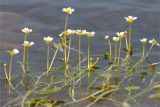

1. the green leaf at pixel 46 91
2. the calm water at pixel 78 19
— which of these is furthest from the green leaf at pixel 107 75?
the calm water at pixel 78 19

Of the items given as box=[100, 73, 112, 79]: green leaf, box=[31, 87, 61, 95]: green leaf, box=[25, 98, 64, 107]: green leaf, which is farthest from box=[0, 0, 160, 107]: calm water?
box=[25, 98, 64, 107]: green leaf

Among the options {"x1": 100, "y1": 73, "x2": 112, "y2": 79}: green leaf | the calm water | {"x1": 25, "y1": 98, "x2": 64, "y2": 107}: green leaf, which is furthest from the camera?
the calm water

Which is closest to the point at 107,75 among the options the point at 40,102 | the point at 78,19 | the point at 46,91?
the point at 46,91

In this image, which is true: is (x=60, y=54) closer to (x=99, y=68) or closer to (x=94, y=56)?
(x=94, y=56)

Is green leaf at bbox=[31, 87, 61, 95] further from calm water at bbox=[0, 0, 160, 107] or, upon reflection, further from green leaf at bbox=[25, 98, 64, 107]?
calm water at bbox=[0, 0, 160, 107]

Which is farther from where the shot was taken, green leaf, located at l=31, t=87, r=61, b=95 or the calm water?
the calm water

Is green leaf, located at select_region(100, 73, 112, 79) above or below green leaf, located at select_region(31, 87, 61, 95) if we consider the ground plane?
above

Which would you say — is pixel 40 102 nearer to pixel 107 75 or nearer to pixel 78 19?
pixel 107 75

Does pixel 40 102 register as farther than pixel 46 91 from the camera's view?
No

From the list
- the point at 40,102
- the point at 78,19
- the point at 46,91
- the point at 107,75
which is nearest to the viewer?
the point at 40,102
